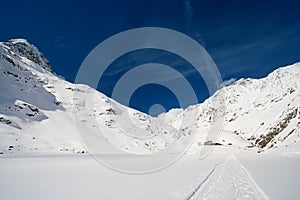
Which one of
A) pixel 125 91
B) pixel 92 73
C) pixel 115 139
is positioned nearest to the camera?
pixel 92 73

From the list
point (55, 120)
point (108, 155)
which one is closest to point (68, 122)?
point (55, 120)

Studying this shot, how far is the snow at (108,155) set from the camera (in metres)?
12.9

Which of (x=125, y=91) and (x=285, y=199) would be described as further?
(x=125, y=91)

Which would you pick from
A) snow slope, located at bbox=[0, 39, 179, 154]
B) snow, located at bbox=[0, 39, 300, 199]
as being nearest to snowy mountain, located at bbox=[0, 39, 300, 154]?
snow slope, located at bbox=[0, 39, 179, 154]

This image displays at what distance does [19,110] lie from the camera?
11875 centimetres

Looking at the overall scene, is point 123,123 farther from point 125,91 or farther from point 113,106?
point 125,91

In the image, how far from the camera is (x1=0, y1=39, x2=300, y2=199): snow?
12.9 m

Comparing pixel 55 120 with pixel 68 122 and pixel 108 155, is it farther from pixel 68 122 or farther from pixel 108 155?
pixel 108 155

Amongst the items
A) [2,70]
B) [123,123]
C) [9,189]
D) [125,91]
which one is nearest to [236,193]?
[9,189]

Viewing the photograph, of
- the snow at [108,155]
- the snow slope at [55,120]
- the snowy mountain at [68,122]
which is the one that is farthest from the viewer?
the snow slope at [55,120]

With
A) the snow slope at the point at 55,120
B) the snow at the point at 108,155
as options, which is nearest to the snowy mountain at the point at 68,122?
the snow slope at the point at 55,120

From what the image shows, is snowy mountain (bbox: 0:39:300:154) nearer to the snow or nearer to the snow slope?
the snow slope

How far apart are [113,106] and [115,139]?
59.4 m

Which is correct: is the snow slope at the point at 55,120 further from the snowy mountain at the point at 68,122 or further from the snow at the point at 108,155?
the snow at the point at 108,155
